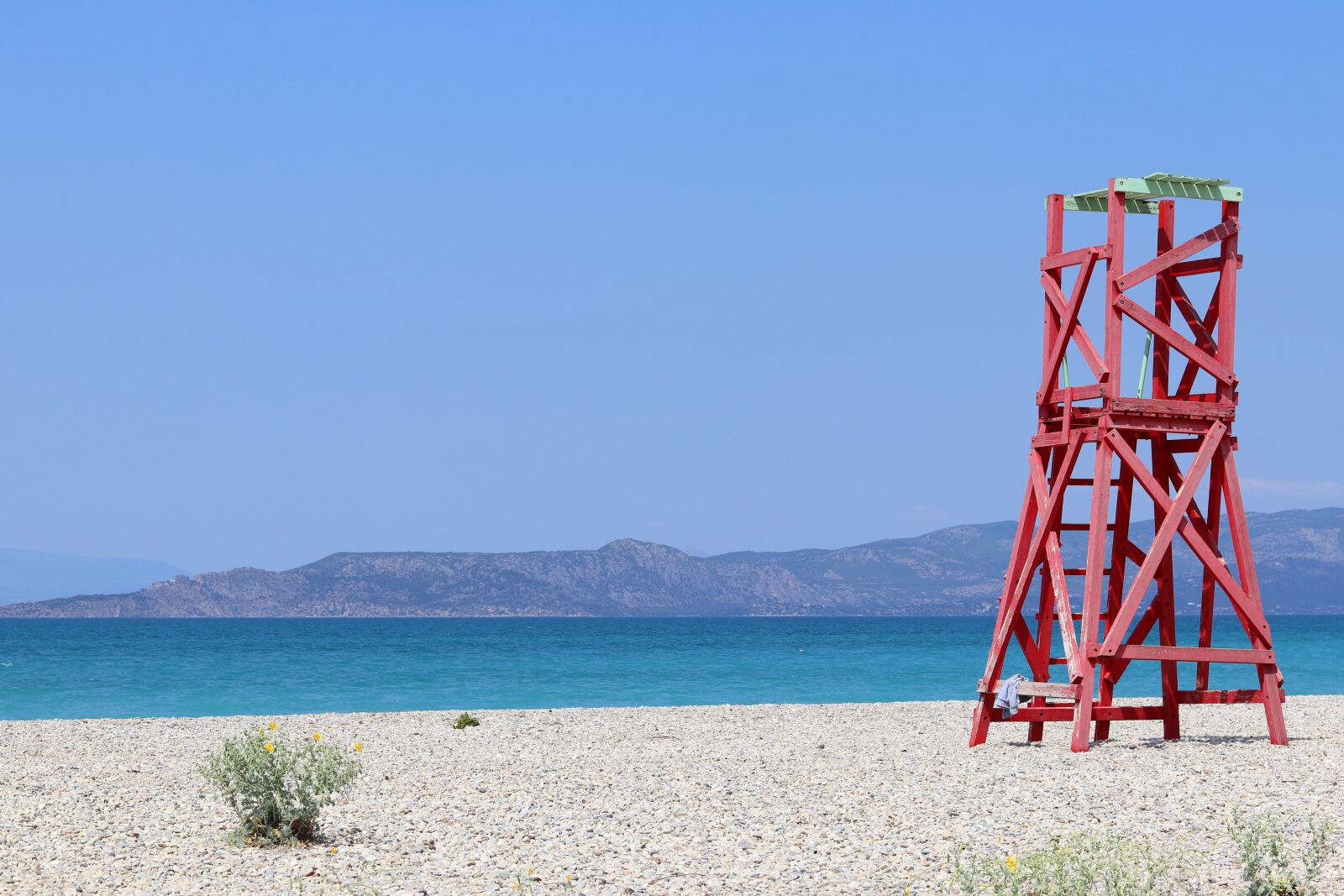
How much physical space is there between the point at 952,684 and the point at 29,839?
35.3 meters

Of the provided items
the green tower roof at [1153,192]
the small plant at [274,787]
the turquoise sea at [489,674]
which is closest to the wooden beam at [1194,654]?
the green tower roof at [1153,192]

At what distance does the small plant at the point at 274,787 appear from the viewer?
34.1 ft

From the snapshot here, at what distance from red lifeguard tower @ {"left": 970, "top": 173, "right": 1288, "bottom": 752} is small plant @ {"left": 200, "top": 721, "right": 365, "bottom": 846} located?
803 cm

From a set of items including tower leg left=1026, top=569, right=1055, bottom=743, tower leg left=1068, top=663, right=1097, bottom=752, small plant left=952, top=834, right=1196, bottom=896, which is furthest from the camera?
tower leg left=1026, top=569, right=1055, bottom=743

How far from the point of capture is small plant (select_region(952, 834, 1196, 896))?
7625 mm

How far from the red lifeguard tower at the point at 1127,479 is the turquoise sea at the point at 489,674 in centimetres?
2025

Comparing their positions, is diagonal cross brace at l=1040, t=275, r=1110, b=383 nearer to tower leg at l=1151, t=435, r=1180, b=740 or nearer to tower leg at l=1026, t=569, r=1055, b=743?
tower leg at l=1151, t=435, r=1180, b=740

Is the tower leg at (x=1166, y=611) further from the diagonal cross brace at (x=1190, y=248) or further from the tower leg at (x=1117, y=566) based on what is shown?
the diagonal cross brace at (x=1190, y=248)

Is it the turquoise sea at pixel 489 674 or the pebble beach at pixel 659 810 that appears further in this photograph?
the turquoise sea at pixel 489 674

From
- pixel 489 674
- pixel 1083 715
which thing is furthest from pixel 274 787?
pixel 489 674

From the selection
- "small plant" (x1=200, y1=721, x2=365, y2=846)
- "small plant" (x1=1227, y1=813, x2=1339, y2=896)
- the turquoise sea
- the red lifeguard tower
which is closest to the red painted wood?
the red lifeguard tower

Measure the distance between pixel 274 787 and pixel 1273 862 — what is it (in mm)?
6536

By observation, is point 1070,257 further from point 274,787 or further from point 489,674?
point 489,674

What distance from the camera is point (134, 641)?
321 feet
